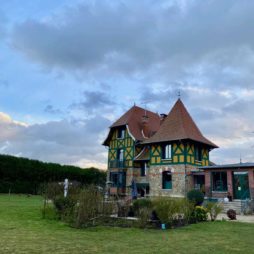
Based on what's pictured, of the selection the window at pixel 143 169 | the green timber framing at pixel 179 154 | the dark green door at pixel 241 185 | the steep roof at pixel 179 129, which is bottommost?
the dark green door at pixel 241 185

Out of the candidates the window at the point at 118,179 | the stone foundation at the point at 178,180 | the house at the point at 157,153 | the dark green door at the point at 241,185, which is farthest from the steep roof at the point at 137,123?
the dark green door at the point at 241,185

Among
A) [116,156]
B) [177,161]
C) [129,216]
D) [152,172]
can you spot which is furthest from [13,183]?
[129,216]

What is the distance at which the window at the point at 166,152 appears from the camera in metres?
22.5

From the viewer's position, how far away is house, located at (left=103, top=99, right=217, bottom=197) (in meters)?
21.7

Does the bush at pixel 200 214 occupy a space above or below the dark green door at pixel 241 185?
below

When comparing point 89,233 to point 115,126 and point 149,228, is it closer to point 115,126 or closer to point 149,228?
point 149,228

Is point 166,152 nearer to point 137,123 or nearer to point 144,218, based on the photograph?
point 137,123

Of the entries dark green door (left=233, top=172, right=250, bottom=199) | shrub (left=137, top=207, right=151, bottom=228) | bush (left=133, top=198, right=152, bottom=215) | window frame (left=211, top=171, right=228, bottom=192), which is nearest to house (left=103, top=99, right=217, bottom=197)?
window frame (left=211, top=171, right=228, bottom=192)

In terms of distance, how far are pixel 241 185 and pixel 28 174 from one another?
66.5ft

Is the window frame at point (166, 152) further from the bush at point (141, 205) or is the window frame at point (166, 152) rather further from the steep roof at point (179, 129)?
the bush at point (141, 205)

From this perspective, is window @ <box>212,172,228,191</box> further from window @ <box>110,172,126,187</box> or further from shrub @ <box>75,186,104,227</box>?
shrub @ <box>75,186,104,227</box>

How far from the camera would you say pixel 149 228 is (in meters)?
9.62

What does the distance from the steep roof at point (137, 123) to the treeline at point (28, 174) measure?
18.2ft

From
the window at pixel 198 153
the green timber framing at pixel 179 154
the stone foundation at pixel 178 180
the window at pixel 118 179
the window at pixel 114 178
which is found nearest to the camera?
the stone foundation at pixel 178 180
